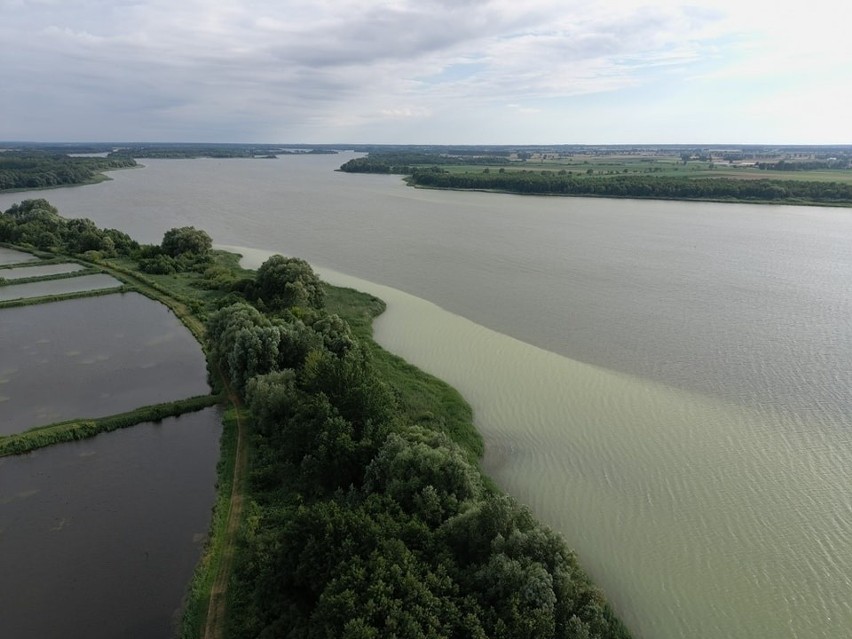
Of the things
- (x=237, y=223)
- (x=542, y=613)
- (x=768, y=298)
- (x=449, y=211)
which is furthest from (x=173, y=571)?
(x=449, y=211)

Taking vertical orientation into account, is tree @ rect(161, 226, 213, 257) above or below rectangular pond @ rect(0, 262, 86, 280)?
above

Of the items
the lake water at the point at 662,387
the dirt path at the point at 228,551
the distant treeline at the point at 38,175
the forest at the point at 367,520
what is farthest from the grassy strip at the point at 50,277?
the distant treeline at the point at 38,175

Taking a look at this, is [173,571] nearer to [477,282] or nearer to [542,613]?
[542,613]

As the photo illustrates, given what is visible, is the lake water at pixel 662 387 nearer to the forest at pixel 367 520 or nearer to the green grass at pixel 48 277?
the forest at pixel 367 520

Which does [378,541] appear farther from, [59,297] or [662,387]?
[59,297]

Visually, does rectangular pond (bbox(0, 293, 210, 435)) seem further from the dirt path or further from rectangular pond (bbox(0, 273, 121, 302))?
the dirt path

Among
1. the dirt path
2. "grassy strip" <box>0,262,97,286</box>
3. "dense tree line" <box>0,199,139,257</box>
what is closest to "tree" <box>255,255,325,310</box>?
the dirt path
